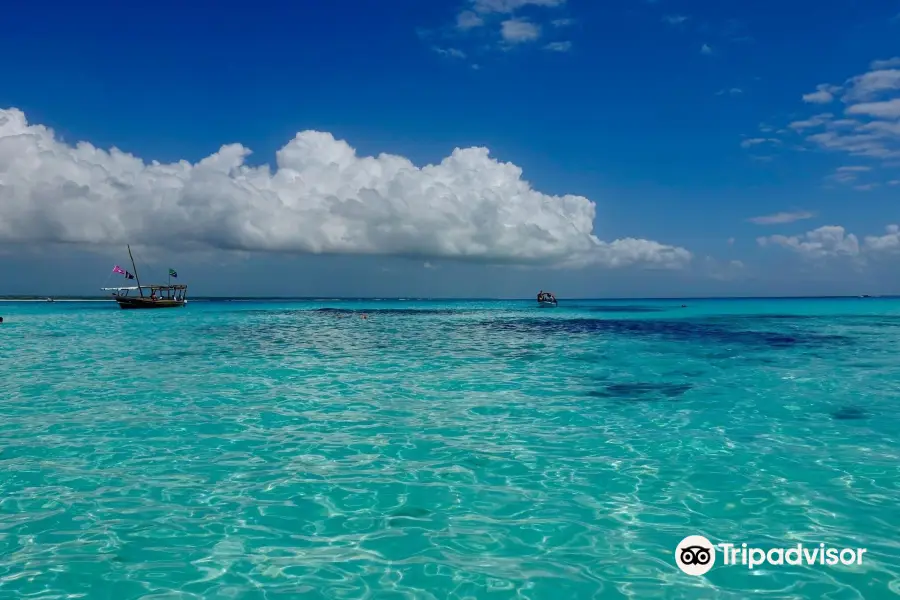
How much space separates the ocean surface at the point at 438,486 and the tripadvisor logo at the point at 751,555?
14cm

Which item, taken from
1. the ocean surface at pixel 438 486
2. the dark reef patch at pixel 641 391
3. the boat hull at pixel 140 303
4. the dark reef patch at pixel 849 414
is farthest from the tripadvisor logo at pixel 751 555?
the boat hull at pixel 140 303

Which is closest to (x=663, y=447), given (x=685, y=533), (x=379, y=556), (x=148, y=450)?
(x=685, y=533)

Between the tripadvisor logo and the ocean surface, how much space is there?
0.47ft

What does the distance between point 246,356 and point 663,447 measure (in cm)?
2415

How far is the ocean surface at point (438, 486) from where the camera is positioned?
677 cm

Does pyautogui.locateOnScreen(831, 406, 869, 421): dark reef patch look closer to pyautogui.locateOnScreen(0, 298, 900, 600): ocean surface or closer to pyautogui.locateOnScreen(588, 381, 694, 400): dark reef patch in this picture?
pyautogui.locateOnScreen(0, 298, 900, 600): ocean surface

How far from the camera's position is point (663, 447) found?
487 inches

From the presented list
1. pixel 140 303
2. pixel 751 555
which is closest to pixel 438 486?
pixel 751 555

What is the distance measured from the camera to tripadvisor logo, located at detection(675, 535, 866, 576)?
23.3 ft

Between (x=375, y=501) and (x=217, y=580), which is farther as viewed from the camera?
(x=375, y=501)

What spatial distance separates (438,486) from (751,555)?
4.97 metres

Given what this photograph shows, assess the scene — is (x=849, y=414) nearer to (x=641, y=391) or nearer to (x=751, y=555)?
(x=641, y=391)

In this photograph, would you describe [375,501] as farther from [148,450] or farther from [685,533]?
[148,450]

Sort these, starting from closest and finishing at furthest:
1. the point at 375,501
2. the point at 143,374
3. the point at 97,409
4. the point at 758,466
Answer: the point at 375,501 < the point at 758,466 < the point at 97,409 < the point at 143,374
